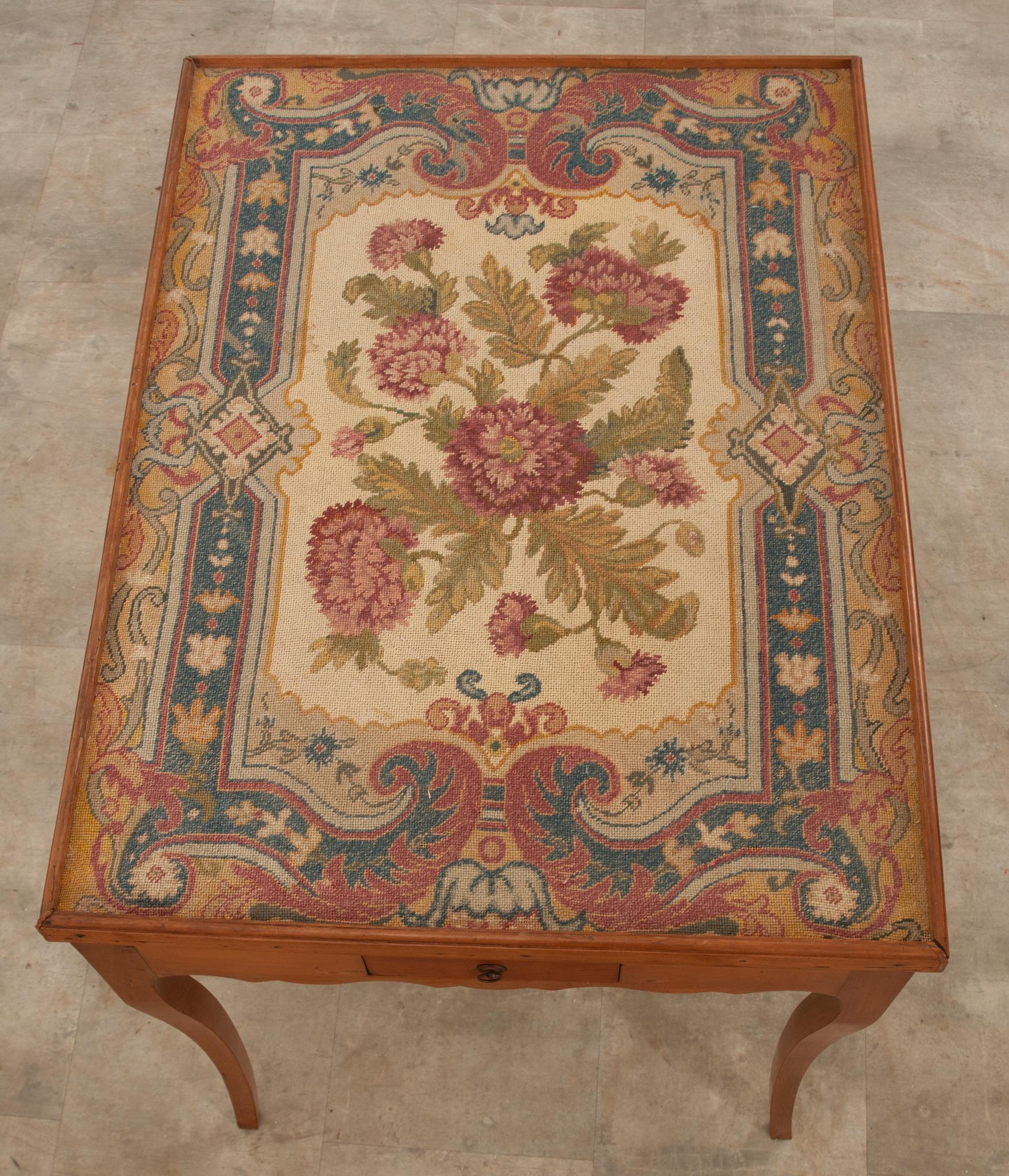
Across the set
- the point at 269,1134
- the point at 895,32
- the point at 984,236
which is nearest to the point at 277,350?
the point at 269,1134

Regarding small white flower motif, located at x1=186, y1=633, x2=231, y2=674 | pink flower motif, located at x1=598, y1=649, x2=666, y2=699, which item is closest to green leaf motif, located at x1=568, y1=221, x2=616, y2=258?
pink flower motif, located at x1=598, y1=649, x2=666, y2=699

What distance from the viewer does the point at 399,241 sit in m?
1.62

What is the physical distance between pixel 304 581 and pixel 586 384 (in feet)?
1.55

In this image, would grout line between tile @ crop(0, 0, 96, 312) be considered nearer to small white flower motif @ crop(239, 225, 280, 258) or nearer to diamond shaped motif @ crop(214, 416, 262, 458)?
small white flower motif @ crop(239, 225, 280, 258)

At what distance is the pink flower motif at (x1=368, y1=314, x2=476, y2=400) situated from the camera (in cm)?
152

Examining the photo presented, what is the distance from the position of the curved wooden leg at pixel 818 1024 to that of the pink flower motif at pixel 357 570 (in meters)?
0.70

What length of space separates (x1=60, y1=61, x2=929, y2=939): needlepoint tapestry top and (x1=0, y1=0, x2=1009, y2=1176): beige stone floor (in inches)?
29.5

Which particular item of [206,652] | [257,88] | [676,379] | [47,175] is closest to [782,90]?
[676,379]

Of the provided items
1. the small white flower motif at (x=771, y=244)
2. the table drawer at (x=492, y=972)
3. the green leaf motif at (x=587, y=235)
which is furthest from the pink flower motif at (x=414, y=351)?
the table drawer at (x=492, y=972)

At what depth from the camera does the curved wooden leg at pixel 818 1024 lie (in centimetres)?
127

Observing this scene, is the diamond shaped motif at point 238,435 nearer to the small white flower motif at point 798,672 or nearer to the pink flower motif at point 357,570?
the pink flower motif at point 357,570

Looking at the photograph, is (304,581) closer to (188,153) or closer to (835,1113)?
(188,153)

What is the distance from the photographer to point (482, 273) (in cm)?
160

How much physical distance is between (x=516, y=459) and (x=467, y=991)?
980 millimetres
